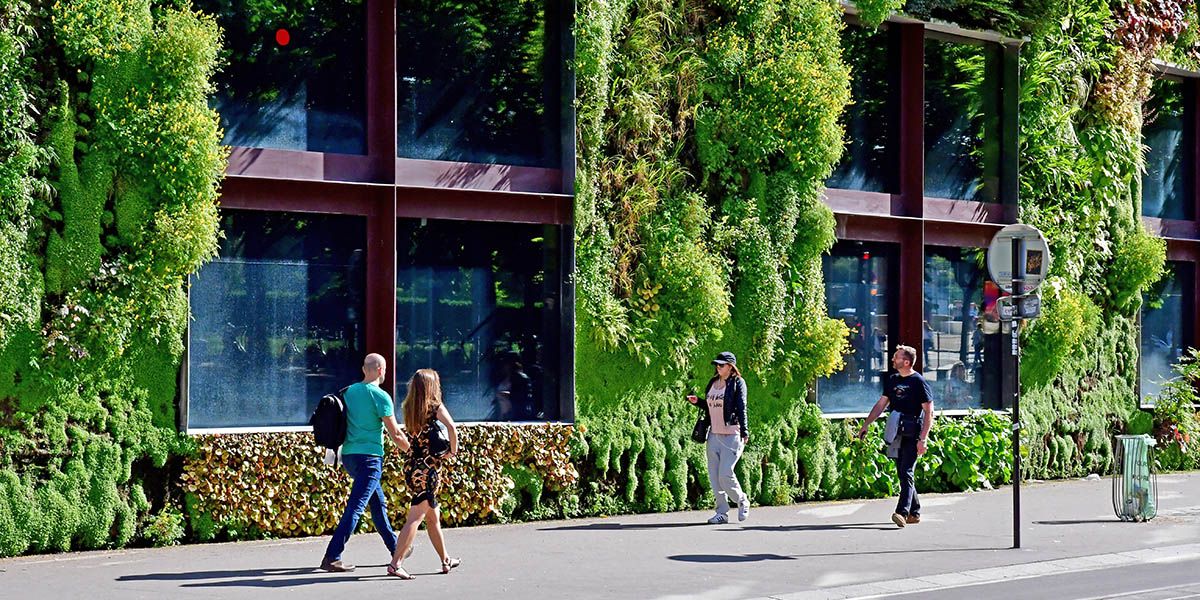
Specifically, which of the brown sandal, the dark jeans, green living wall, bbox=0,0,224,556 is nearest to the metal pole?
the dark jeans

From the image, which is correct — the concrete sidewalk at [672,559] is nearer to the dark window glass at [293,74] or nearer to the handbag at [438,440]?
the handbag at [438,440]

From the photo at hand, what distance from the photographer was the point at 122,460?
14.6 m

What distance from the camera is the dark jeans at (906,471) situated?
1688cm

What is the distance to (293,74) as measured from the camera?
15906mm

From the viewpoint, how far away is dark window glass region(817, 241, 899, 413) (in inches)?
802

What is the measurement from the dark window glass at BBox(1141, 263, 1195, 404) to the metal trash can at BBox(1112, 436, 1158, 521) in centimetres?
699

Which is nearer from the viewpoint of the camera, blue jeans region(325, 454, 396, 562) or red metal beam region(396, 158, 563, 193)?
blue jeans region(325, 454, 396, 562)

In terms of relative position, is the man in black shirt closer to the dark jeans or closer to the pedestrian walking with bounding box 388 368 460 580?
the dark jeans

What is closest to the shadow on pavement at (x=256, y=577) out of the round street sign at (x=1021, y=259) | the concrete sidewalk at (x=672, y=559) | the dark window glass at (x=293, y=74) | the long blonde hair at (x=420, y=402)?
the concrete sidewalk at (x=672, y=559)

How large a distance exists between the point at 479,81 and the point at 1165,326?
12.9 meters

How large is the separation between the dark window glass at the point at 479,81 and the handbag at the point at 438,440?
447 cm

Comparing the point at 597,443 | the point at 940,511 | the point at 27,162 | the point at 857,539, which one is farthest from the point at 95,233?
the point at 940,511

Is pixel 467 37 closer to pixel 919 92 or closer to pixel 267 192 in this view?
pixel 267 192

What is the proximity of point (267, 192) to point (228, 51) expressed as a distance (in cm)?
135
